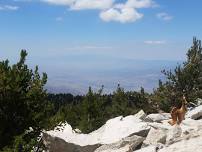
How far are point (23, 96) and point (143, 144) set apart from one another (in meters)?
5.98

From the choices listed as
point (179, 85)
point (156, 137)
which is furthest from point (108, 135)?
point (179, 85)

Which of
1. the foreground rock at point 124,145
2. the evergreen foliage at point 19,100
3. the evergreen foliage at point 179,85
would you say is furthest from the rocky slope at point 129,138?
the evergreen foliage at point 179,85

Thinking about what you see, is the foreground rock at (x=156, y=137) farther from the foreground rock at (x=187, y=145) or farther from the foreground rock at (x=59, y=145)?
the foreground rock at (x=59, y=145)

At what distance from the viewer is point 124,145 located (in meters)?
19.7

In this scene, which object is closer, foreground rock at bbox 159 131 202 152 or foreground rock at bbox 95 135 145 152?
foreground rock at bbox 159 131 202 152

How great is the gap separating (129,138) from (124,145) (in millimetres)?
555

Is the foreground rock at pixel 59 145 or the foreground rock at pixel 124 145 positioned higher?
the foreground rock at pixel 124 145

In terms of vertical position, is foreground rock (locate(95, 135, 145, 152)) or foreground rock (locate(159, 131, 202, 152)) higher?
foreground rock (locate(159, 131, 202, 152))

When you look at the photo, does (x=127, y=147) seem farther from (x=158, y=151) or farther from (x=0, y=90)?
(x=0, y=90)

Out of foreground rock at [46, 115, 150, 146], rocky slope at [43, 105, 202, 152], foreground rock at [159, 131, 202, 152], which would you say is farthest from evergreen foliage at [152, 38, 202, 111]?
foreground rock at [159, 131, 202, 152]

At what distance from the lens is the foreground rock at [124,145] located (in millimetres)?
19078

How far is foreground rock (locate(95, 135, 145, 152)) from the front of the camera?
62.6 feet

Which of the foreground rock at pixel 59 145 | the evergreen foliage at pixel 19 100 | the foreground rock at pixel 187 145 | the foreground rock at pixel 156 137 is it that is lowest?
the foreground rock at pixel 59 145

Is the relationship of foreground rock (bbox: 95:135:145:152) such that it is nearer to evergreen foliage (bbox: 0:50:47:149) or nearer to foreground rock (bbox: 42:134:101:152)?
foreground rock (bbox: 42:134:101:152)
